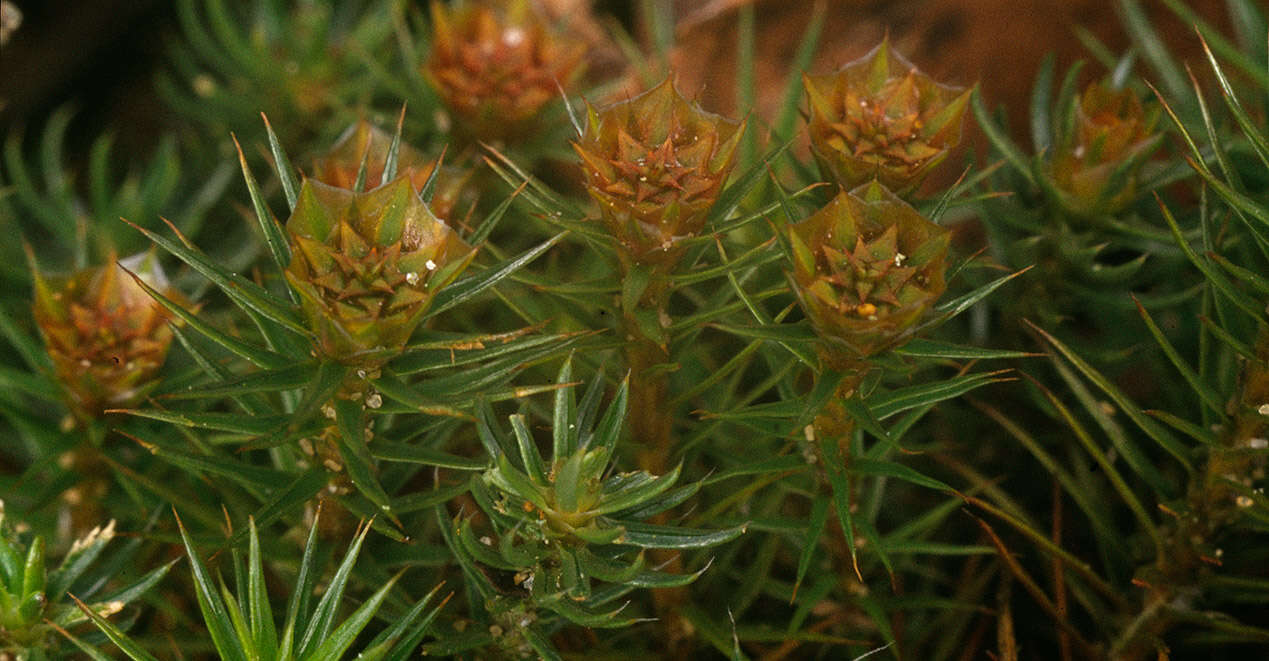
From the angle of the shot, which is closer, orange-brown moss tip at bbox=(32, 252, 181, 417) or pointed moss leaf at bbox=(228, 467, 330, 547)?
pointed moss leaf at bbox=(228, 467, 330, 547)

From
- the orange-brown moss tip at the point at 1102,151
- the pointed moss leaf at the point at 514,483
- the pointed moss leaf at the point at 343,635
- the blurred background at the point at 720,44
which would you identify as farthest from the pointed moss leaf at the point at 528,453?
the blurred background at the point at 720,44

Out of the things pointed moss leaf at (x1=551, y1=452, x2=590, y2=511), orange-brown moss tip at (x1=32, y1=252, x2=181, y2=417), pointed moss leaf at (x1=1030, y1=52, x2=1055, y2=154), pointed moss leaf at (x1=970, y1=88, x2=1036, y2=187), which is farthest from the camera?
pointed moss leaf at (x1=1030, y1=52, x2=1055, y2=154)

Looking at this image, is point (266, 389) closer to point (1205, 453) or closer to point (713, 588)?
point (713, 588)

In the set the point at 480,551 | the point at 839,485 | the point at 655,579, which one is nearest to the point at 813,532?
the point at 839,485

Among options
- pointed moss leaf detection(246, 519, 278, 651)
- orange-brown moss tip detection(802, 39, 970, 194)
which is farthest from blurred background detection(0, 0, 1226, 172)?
pointed moss leaf detection(246, 519, 278, 651)

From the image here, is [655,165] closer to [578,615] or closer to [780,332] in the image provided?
[780,332]

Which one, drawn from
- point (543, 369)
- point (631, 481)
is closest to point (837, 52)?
point (543, 369)

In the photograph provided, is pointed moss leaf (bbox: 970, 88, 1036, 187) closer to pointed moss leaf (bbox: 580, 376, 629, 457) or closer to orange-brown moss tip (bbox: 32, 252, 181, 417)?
pointed moss leaf (bbox: 580, 376, 629, 457)
